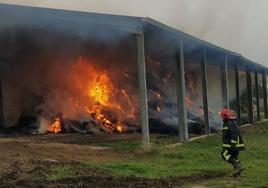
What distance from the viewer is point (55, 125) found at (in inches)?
868

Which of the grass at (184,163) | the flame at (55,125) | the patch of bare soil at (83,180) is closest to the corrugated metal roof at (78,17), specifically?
the grass at (184,163)

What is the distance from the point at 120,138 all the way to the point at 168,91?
8.56m

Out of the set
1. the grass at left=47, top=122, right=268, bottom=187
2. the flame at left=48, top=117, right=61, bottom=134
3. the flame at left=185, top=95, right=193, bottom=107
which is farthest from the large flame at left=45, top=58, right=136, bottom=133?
the flame at left=185, top=95, right=193, bottom=107

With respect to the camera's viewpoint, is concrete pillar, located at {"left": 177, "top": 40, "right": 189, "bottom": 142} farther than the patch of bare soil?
Yes

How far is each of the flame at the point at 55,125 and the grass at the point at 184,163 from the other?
4.83 m

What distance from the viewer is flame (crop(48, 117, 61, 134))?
21875 mm

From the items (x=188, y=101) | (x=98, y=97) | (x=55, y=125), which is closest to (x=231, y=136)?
(x=55, y=125)

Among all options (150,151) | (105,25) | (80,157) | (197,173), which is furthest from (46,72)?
(197,173)

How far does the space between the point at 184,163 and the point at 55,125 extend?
977 centimetres

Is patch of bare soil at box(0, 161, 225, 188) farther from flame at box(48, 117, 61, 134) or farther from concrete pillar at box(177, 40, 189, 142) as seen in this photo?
flame at box(48, 117, 61, 134)

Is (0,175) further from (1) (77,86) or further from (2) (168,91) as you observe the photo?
(2) (168,91)

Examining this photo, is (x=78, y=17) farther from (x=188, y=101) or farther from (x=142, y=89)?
(x=188, y=101)

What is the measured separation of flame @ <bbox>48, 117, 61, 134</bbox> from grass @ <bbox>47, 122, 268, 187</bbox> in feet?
15.8

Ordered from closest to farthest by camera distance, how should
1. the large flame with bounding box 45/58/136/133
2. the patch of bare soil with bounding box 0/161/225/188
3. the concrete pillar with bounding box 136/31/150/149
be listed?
Result: the patch of bare soil with bounding box 0/161/225/188 < the concrete pillar with bounding box 136/31/150/149 < the large flame with bounding box 45/58/136/133
